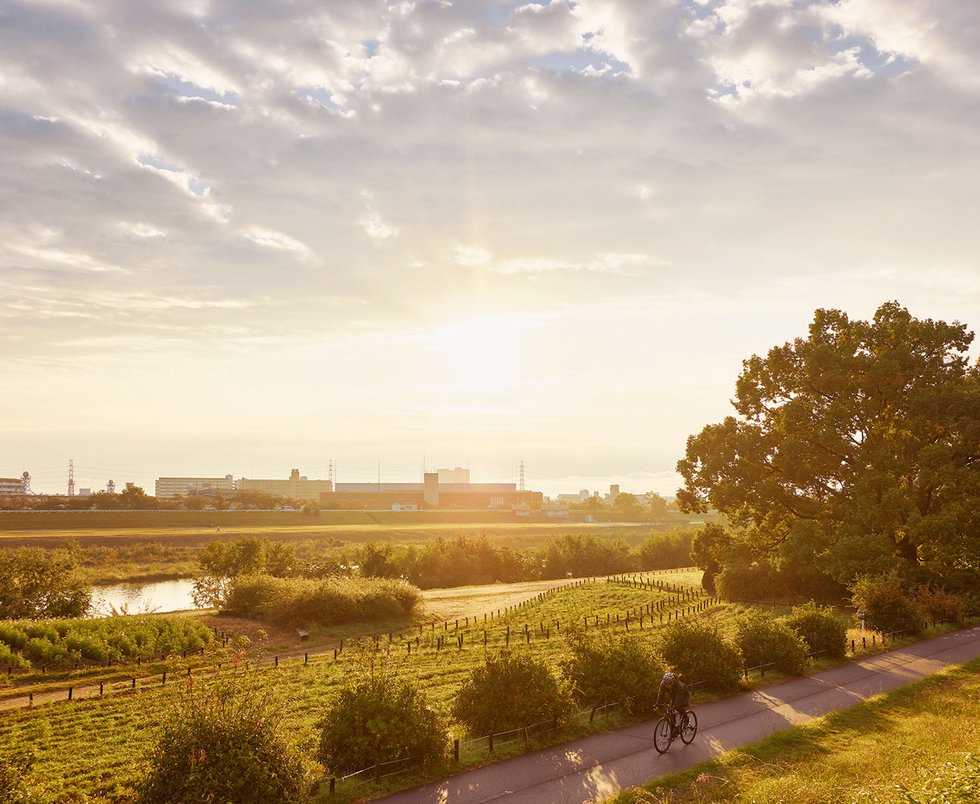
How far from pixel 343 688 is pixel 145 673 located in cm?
2346

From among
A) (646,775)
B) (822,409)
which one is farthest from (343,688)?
(822,409)

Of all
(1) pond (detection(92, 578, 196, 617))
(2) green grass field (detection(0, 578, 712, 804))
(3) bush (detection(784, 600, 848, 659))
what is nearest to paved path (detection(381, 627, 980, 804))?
(2) green grass field (detection(0, 578, 712, 804))

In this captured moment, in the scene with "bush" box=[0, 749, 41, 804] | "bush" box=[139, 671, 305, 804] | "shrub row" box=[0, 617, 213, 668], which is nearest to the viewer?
"bush" box=[0, 749, 41, 804]

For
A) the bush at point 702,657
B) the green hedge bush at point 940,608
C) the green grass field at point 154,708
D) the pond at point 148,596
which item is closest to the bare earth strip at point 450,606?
the green grass field at point 154,708

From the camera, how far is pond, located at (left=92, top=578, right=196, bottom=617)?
6750 cm

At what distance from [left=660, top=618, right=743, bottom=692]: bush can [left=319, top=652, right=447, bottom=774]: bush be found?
9996 mm

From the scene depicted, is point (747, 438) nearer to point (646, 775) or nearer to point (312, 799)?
point (646, 775)

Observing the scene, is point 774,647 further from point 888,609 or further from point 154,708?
point 154,708

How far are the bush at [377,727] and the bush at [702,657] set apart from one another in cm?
1000

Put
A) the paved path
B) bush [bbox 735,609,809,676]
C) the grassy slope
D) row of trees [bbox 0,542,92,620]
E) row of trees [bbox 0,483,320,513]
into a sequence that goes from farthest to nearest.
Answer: row of trees [bbox 0,483,320,513], row of trees [bbox 0,542,92,620], bush [bbox 735,609,809,676], the paved path, the grassy slope

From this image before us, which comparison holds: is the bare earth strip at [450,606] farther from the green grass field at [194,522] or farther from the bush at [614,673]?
the green grass field at [194,522]

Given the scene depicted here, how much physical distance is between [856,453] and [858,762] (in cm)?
3214

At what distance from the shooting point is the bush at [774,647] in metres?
26.1

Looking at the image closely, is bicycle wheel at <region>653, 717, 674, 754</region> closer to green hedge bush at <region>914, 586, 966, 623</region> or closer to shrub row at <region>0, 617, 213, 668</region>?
green hedge bush at <region>914, 586, 966, 623</region>
